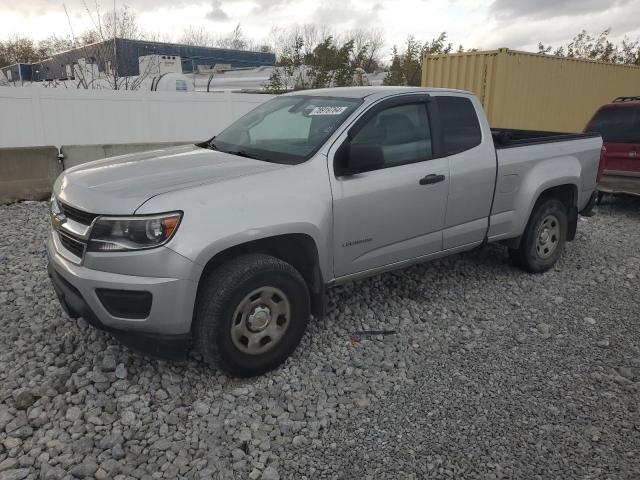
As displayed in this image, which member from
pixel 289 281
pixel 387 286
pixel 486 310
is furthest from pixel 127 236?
pixel 486 310

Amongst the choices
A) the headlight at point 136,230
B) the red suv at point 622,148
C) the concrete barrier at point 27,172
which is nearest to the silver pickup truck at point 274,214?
the headlight at point 136,230

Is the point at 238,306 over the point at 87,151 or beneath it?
beneath

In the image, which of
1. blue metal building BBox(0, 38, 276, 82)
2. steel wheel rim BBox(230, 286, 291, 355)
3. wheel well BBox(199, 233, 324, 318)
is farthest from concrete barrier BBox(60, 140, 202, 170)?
blue metal building BBox(0, 38, 276, 82)

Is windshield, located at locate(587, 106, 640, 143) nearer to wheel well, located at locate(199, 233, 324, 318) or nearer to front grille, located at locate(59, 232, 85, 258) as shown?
wheel well, located at locate(199, 233, 324, 318)

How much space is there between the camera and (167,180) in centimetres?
301

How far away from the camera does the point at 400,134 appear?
12.8 ft

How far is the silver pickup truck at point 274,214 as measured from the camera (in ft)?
9.13

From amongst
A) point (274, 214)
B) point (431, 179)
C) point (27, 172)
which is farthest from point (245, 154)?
point (27, 172)

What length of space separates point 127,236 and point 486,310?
3.05 meters

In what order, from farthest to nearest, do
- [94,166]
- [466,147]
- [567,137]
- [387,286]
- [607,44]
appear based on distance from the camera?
[607,44] → [567,137] → [387,286] → [466,147] → [94,166]

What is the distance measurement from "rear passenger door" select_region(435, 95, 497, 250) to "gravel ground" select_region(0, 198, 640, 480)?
683 mm

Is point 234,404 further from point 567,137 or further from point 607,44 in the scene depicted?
point 607,44

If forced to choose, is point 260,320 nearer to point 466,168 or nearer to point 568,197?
point 466,168

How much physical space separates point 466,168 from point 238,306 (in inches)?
89.9
